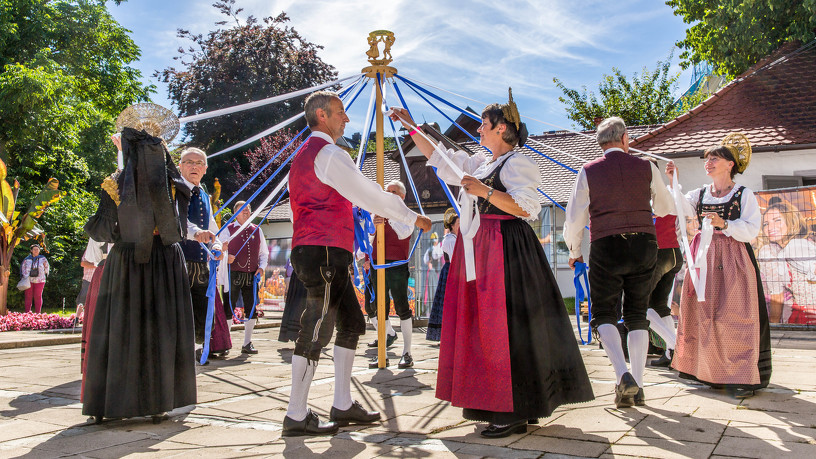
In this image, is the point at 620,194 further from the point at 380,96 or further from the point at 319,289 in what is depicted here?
the point at 380,96

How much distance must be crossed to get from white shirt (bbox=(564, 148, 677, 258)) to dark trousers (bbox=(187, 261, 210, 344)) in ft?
11.7

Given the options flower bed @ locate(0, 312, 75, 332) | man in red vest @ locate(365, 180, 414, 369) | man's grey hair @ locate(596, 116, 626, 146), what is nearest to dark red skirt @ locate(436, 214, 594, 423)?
man's grey hair @ locate(596, 116, 626, 146)

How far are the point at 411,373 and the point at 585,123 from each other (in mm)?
25708

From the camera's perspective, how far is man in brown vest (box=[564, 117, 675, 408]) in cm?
410

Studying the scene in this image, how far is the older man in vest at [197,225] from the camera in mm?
5465

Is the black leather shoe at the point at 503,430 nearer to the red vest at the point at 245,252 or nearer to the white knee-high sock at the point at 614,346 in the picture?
the white knee-high sock at the point at 614,346

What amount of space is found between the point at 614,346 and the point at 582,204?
96cm

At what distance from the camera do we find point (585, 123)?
29219 millimetres

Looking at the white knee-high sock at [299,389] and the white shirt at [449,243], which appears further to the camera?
the white shirt at [449,243]

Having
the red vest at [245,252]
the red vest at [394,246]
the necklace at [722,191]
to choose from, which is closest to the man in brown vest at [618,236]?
the necklace at [722,191]

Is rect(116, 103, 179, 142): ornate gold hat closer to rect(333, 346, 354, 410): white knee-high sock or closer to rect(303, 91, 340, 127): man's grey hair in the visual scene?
rect(303, 91, 340, 127): man's grey hair

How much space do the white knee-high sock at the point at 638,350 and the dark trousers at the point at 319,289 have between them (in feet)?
6.60

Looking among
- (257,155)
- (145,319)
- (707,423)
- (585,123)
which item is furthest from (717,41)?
(257,155)

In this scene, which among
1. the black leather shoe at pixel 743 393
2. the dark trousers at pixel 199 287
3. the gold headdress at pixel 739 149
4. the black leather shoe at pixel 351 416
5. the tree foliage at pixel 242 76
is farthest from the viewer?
the tree foliage at pixel 242 76
